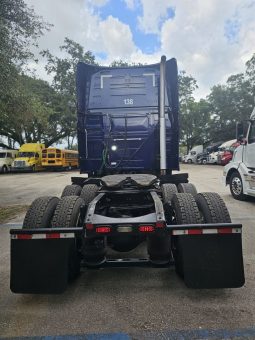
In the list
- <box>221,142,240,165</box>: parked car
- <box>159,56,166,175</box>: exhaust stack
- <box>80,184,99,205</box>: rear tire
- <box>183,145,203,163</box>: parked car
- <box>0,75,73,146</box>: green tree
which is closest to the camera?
<box>80,184,99,205</box>: rear tire

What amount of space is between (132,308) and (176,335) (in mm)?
605

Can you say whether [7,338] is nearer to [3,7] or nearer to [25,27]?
[3,7]

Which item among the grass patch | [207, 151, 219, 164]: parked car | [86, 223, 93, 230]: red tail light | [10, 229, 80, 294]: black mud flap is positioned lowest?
the grass patch

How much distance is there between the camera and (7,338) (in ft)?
8.87

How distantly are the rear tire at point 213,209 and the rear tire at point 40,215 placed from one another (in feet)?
5.63

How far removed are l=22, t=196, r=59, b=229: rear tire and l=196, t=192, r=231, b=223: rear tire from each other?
1.72 m

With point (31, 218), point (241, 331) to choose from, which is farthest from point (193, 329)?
point (31, 218)

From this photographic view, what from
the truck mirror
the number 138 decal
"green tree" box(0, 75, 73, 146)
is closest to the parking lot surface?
the number 138 decal

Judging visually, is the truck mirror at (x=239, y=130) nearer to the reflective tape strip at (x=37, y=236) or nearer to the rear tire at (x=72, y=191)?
the rear tire at (x=72, y=191)

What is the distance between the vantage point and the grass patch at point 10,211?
25.6 feet

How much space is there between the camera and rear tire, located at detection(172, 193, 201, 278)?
351 cm

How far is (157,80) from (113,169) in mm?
2114

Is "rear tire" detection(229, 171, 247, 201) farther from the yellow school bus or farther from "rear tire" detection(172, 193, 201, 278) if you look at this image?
the yellow school bus

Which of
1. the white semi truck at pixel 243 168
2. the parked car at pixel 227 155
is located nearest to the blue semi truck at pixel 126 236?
the white semi truck at pixel 243 168
